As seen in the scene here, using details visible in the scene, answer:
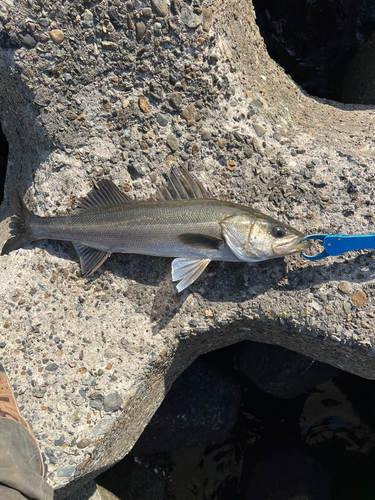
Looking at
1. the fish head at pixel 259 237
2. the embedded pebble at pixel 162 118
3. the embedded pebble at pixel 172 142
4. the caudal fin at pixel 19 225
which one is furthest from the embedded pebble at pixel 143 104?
the caudal fin at pixel 19 225

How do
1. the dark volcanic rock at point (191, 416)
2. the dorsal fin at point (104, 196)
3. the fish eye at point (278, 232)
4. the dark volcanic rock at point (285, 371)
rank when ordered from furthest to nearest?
the dark volcanic rock at point (285, 371)
the dark volcanic rock at point (191, 416)
the dorsal fin at point (104, 196)
the fish eye at point (278, 232)

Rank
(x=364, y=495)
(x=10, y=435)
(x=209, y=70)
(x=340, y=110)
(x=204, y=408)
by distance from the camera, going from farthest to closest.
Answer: (x=204, y=408), (x=364, y=495), (x=340, y=110), (x=209, y=70), (x=10, y=435)

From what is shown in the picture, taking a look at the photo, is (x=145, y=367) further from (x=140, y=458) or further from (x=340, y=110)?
(x=340, y=110)

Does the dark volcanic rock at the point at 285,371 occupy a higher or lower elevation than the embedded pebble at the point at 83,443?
lower

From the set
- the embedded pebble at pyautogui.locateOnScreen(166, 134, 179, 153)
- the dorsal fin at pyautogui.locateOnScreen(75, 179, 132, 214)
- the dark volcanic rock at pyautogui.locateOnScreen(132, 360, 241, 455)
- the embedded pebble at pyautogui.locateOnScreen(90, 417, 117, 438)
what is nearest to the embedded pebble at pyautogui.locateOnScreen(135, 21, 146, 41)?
the embedded pebble at pyautogui.locateOnScreen(166, 134, 179, 153)

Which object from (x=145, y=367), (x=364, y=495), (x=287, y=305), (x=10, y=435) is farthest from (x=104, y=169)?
(x=364, y=495)

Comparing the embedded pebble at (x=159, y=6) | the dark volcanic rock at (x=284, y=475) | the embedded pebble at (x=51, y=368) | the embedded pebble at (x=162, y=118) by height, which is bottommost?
the dark volcanic rock at (x=284, y=475)

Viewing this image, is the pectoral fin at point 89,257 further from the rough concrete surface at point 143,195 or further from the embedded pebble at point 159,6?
the embedded pebble at point 159,6
